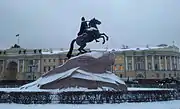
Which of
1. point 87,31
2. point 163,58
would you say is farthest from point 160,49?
point 87,31

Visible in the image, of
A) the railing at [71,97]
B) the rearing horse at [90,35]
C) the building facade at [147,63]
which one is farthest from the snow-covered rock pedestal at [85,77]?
the building facade at [147,63]

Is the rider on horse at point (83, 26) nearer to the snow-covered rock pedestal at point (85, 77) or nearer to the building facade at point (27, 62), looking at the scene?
the snow-covered rock pedestal at point (85, 77)

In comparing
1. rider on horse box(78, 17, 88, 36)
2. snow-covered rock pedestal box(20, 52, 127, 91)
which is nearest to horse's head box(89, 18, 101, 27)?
rider on horse box(78, 17, 88, 36)

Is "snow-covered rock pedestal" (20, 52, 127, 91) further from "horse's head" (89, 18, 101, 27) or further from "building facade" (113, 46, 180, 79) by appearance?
"building facade" (113, 46, 180, 79)

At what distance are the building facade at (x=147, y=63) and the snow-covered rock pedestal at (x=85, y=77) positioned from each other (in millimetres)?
63906

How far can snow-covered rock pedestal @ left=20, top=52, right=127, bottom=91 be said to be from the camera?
19188mm

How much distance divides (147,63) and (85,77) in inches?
2688

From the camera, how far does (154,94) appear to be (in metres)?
16.5

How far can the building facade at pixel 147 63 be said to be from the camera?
275ft

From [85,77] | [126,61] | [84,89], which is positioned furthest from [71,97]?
[126,61]

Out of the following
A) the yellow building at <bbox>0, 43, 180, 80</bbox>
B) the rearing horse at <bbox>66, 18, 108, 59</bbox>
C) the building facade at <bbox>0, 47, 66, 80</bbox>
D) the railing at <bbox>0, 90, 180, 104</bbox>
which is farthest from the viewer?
the building facade at <bbox>0, 47, 66, 80</bbox>

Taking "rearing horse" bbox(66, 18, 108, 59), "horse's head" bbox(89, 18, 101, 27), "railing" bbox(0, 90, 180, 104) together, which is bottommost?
"railing" bbox(0, 90, 180, 104)

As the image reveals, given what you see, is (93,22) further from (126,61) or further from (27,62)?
(27,62)

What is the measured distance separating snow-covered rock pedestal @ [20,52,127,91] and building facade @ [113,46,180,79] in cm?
6391
